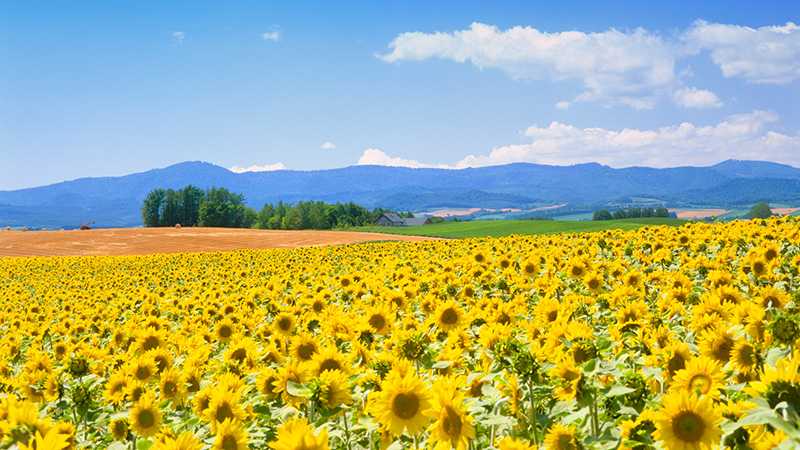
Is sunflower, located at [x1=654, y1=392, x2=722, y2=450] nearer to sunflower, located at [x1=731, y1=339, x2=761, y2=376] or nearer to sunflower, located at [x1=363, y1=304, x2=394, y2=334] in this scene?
sunflower, located at [x1=731, y1=339, x2=761, y2=376]

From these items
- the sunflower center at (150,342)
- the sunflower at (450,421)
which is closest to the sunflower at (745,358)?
the sunflower at (450,421)

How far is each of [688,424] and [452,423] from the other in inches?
40.4

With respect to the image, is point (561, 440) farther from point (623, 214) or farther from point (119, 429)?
point (623, 214)

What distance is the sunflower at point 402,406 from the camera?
3277 millimetres

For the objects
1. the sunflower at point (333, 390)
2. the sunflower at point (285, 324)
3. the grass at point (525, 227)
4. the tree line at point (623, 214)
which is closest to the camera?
the sunflower at point (333, 390)

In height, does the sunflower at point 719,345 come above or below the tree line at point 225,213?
below

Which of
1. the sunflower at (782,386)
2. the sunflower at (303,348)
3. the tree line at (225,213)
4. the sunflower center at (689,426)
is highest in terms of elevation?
the tree line at (225,213)

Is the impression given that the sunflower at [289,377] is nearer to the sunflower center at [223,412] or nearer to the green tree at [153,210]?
the sunflower center at [223,412]

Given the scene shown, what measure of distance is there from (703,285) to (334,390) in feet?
18.9

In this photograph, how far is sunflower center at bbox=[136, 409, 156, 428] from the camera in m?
4.61

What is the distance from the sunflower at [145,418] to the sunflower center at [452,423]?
2550 millimetres

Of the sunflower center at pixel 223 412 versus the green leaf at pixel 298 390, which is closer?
the green leaf at pixel 298 390

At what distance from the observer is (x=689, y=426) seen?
2.69 m

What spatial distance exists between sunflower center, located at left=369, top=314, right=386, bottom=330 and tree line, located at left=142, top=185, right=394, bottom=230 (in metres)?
143
